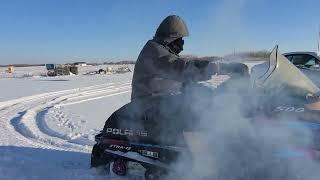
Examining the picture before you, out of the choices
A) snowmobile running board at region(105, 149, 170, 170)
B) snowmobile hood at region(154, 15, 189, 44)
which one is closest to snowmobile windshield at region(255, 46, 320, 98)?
snowmobile hood at region(154, 15, 189, 44)

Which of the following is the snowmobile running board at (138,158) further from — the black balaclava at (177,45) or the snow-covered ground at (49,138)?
the black balaclava at (177,45)

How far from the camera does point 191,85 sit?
4.80 metres

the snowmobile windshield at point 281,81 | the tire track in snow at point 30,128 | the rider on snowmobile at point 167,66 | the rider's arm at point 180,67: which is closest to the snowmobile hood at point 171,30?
the rider on snowmobile at point 167,66

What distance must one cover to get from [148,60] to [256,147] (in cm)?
136

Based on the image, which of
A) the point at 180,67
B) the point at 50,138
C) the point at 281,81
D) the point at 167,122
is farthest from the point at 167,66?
the point at 50,138

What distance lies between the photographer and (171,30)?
478cm

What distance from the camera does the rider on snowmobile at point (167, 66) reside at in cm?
448

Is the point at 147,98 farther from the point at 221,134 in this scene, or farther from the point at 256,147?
the point at 256,147

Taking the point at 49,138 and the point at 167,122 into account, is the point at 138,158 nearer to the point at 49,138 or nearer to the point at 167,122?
the point at 167,122

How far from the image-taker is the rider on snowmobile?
448 cm

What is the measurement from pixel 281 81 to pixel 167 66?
3.56ft

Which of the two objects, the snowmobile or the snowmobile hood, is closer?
the snowmobile

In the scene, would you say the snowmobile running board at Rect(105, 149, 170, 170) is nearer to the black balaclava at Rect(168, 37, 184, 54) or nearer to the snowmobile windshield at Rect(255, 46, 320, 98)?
the black balaclava at Rect(168, 37, 184, 54)

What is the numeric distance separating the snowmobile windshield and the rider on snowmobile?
379 millimetres
